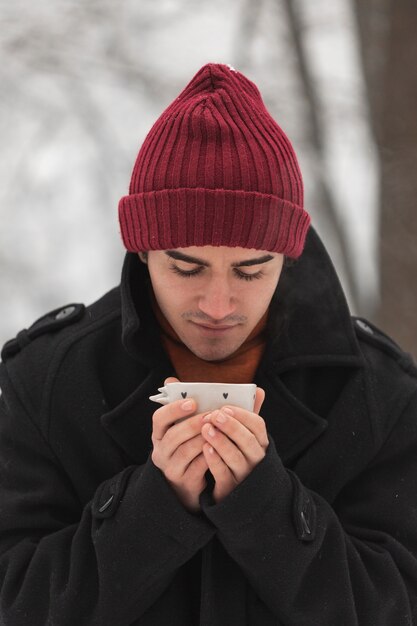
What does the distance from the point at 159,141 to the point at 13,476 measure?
86 centimetres

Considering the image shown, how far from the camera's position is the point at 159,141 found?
2.20m

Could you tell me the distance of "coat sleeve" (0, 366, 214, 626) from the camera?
210 cm

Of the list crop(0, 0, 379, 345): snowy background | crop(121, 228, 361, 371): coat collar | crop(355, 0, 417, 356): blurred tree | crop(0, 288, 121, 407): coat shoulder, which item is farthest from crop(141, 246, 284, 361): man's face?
crop(0, 0, 379, 345): snowy background

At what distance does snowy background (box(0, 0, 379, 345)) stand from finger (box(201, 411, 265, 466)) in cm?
261

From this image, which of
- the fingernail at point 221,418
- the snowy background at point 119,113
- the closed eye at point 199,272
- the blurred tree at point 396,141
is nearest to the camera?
the fingernail at point 221,418

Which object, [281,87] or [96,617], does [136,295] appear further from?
[281,87]

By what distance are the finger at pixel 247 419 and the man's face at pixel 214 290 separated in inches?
10.3

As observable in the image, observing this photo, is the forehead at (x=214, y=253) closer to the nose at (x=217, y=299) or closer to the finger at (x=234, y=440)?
the nose at (x=217, y=299)

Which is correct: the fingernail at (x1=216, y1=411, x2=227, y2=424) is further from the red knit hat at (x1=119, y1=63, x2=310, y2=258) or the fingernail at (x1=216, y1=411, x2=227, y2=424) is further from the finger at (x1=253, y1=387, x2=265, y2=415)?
the red knit hat at (x1=119, y1=63, x2=310, y2=258)

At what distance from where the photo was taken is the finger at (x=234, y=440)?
77.2 inches

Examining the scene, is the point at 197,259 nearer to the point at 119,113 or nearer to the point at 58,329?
the point at 58,329

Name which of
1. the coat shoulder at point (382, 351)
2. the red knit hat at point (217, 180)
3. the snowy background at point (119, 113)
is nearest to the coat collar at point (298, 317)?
the coat shoulder at point (382, 351)

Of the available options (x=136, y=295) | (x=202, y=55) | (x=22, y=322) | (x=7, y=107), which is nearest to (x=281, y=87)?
(x=202, y=55)

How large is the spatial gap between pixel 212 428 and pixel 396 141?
261 cm
